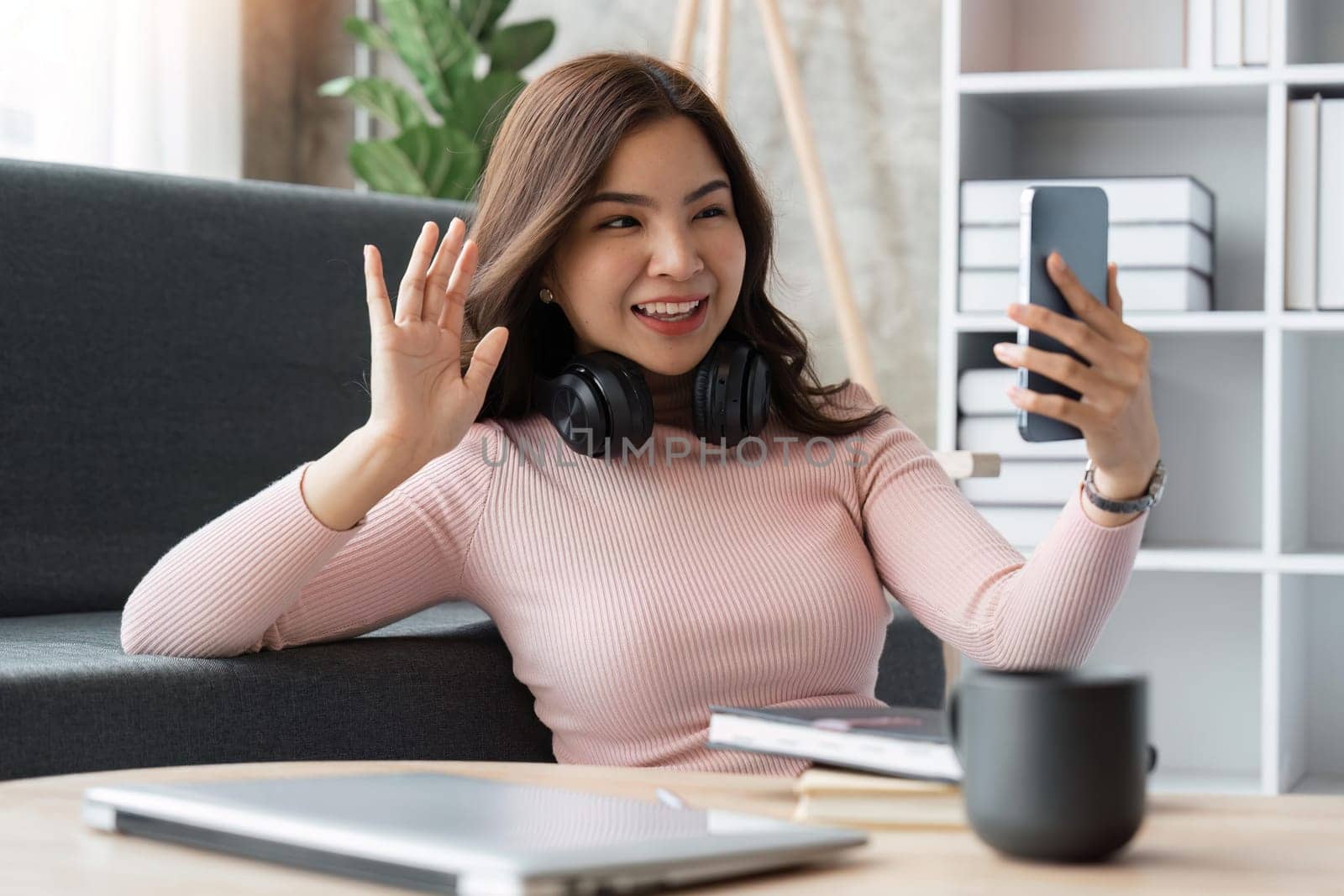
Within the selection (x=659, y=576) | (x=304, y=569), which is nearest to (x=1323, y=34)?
(x=659, y=576)

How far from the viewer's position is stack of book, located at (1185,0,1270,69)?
2273 mm

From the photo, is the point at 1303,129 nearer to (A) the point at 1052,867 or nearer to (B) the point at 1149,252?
(B) the point at 1149,252

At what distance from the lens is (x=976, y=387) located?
2.38 metres

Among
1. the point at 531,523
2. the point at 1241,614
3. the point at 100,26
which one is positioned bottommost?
the point at 1241,614

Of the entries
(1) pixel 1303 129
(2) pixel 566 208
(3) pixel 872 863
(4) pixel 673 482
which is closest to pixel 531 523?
(4) pixel 673 482

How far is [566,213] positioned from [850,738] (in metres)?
0.72

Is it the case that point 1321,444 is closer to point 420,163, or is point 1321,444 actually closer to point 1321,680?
point 1321,680

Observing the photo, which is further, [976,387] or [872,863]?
[976,387]

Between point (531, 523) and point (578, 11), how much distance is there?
2004mm

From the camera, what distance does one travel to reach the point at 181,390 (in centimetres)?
199

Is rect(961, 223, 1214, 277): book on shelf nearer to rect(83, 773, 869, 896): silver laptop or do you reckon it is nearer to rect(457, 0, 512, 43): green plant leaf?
rect(457, 0, 512, 43): green plant leaf

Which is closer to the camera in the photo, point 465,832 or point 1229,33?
point 465,832

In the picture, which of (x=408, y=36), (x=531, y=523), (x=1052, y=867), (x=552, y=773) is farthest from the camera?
(x=408, y=36)

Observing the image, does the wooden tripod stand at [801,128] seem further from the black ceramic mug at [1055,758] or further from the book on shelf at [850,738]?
the black ceramic mug at [1055,758]
